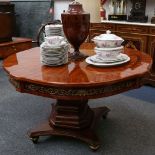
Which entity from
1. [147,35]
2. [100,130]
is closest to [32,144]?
[100,130]

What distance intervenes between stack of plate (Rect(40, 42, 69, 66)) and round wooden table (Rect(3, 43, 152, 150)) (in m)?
0.04

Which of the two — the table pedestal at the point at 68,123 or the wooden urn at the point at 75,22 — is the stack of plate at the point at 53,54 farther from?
the table pedestal at the point at 68,123

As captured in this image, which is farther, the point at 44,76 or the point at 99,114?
the point at 99,114

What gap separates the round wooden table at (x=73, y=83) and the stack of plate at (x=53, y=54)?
0.04 m

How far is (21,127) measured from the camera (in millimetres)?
2113

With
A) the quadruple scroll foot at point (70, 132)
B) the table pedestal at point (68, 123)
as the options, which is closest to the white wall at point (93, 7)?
the table pedestal at point (68, 123)

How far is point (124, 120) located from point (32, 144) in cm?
85

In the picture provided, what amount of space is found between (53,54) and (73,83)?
0.33 m

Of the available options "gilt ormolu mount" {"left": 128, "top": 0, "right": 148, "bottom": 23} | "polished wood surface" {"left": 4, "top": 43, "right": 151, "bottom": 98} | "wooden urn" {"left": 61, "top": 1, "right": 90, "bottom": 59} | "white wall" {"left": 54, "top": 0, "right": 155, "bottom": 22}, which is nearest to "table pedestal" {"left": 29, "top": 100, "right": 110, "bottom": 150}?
"polished wood surface" {"left": 4, "top": 43, "right": 151, "bottom": 98}

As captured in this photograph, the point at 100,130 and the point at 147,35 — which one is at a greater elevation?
the point at 147,35

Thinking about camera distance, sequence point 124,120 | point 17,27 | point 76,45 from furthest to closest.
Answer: point 17,27 < point 124,120 < point 76,45

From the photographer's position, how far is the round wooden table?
133 cm

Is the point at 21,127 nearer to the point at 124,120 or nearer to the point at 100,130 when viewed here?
the point at 100,130

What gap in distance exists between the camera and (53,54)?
5.07ft
